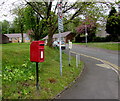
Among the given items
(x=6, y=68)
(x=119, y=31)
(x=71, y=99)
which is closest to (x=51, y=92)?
(x=71, y=99)

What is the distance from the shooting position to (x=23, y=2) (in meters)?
13.9

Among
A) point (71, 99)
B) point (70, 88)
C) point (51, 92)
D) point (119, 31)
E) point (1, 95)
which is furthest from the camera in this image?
point (119, 31)

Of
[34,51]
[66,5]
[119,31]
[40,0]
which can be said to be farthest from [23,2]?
[119,31]

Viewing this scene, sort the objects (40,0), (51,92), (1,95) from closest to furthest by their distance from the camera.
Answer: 1. (1,95)
2. (51,92)
3. (40,0)

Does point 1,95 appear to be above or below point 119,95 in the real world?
above

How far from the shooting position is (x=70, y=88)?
5711 millimetres

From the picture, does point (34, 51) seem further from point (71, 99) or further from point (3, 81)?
point (71, 99)

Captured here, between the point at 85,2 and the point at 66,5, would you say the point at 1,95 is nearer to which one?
the point at 85,2

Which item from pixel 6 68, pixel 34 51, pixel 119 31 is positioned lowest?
pixel 6 68

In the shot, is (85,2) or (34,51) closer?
(34,51)

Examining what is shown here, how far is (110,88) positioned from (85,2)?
810 cm

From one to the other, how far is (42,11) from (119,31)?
22.9 meters

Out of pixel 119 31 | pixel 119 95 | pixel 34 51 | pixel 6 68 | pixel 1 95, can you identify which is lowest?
pixel 119 95

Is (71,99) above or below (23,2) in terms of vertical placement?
below
